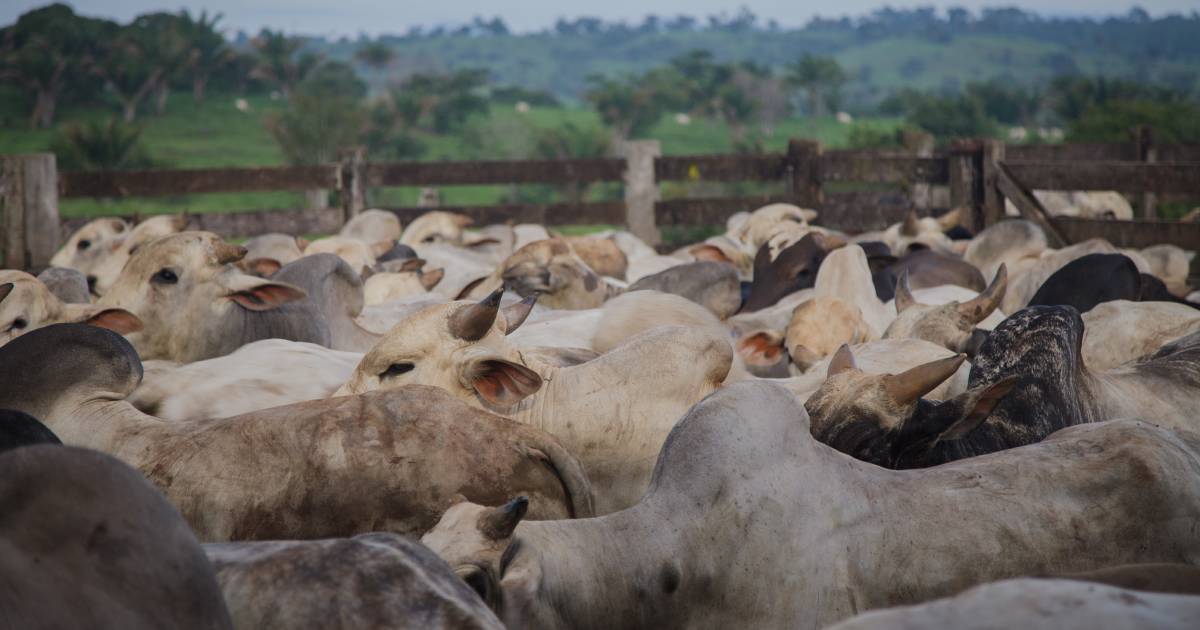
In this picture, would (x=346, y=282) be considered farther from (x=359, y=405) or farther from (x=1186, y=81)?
(x=1186, y=81)

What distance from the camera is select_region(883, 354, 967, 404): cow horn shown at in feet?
11.7

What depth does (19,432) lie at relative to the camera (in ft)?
9.87

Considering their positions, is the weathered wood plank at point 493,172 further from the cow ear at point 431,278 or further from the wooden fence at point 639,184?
the cow ear at point 431,278

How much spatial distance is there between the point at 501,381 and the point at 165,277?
2.21 m

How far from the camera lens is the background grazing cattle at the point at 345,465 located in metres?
3.30

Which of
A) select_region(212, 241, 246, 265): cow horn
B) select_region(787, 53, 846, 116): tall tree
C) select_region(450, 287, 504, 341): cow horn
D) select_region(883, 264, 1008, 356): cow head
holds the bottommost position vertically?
select_region(787, 53, 846, 116): tall tree

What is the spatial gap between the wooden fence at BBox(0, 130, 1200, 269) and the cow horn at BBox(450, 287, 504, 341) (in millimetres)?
7464

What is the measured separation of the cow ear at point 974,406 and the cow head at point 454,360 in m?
1.17

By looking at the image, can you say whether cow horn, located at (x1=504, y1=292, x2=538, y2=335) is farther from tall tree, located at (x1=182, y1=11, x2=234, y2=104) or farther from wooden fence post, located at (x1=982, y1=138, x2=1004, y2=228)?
tall tree, located at (x1=182, y1=11, x2=234, y2=104)

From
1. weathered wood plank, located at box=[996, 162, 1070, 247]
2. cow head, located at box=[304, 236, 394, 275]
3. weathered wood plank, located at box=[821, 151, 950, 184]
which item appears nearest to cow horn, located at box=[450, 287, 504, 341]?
cow head, located at box=[304, 236, 394, 275]

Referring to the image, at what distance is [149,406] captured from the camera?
4.32 m

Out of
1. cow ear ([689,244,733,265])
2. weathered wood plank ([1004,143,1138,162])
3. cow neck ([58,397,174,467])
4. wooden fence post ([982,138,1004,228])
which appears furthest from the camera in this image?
weathered wood plank ([1004,143,1138,162])

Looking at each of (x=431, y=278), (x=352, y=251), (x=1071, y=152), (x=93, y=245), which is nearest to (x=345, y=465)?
(x=431, y=278)

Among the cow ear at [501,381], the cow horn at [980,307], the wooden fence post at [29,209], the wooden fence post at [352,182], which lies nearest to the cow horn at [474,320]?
the cow ear at [501,381]
